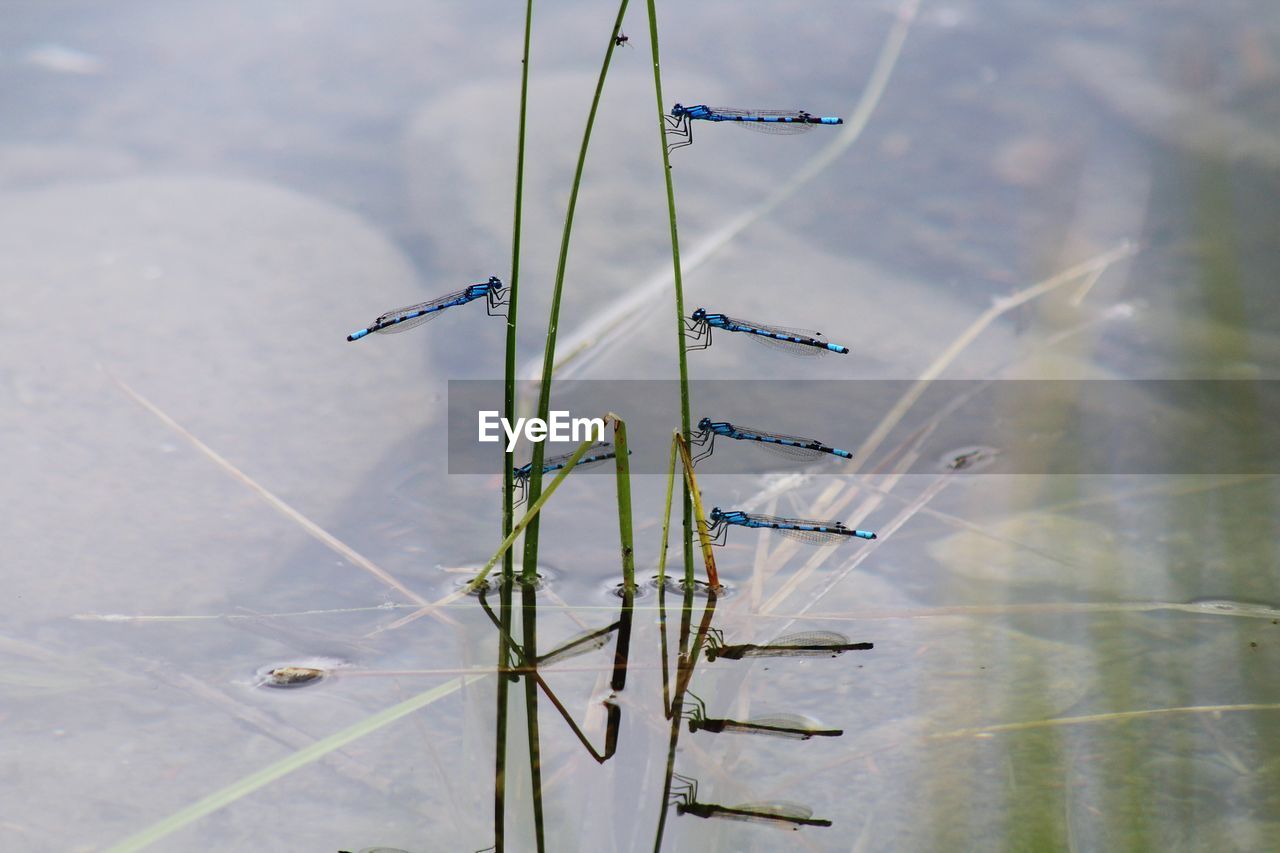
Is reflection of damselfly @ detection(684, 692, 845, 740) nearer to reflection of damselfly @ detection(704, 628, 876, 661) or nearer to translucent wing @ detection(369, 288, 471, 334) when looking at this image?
reflection of damselfly @ detection(704, 628, 876, 661)

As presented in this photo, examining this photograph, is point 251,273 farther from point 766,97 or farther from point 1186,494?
point 1186,494

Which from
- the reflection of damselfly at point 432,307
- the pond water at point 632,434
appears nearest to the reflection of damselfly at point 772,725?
the pond water at point 632,434

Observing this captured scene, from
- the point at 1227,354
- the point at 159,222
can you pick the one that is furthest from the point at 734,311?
the point at 159,222

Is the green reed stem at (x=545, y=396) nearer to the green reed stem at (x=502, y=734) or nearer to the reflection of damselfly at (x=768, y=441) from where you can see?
the green reed stem at (x=502, y=734)

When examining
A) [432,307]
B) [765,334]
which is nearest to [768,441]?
[765,334]

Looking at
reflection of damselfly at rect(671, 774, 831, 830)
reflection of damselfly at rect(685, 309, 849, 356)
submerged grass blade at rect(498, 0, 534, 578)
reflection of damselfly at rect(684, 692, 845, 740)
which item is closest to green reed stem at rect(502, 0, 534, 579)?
submerged grass blade at rect(498, 0, 534, 578)

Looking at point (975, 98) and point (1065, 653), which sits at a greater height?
point (975, 98)

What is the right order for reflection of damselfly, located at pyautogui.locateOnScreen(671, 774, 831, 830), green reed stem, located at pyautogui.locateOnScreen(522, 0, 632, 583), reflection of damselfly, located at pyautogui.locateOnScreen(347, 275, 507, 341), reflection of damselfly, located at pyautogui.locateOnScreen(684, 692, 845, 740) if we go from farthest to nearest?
reflection of damselfly, located at pyautogui.locateOnScreen(347, 275, 507, 341), green reed stem, located at pyautogui.locateOnScreen(522, 0, 632, 583), reflection of damselfly, located at pyautogui.locateOnScreen(684, 692, 845, 740), reflection of damselfly, located at pyautogui.locateOnScreen(671, 774, 831, 830)

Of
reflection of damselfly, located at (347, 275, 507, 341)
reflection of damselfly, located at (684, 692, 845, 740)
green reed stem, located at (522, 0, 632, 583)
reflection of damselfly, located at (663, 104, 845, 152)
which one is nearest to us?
reflection of damselfly, located at (684, 692, 845, 740)
